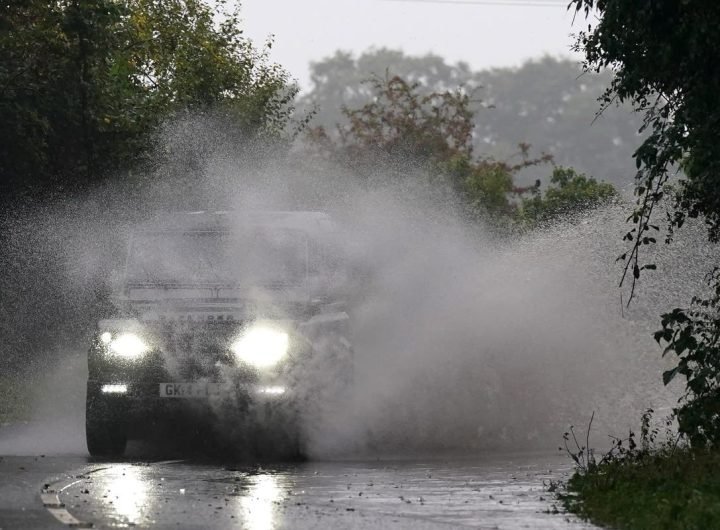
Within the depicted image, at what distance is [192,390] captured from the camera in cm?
1558

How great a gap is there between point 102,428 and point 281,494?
403 centimetres

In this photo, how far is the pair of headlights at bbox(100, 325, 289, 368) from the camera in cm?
1558

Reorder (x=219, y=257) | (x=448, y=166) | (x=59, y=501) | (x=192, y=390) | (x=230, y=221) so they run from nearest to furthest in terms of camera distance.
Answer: (x=59, y=501) → (x=192, y=390) → (x=219, y=257) → (x=230, y=221) → (x=448, y=166)

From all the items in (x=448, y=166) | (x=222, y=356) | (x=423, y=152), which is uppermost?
(x=423, y=152)

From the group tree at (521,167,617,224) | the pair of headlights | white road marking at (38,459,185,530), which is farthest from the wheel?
tree at (521,167,617,224)

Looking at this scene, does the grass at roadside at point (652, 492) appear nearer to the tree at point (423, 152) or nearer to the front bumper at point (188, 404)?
the front bumper at point (188, 404)

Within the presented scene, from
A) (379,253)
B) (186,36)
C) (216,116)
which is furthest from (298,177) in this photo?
(379,253)

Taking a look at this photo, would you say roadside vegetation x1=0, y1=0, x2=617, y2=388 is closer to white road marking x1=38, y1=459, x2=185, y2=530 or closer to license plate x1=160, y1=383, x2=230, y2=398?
license plate x1=160, y1=383, x2=230, y2=398

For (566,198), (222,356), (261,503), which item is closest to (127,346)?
(222,356)

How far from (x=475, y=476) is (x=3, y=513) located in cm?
456

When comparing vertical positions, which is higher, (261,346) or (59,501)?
(261,346)

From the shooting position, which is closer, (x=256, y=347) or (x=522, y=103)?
(x=256, y=347)

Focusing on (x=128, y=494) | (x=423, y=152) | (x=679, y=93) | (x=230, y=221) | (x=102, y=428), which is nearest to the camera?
(x=128, y=494)

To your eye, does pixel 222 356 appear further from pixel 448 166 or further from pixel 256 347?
pixel 448 166
